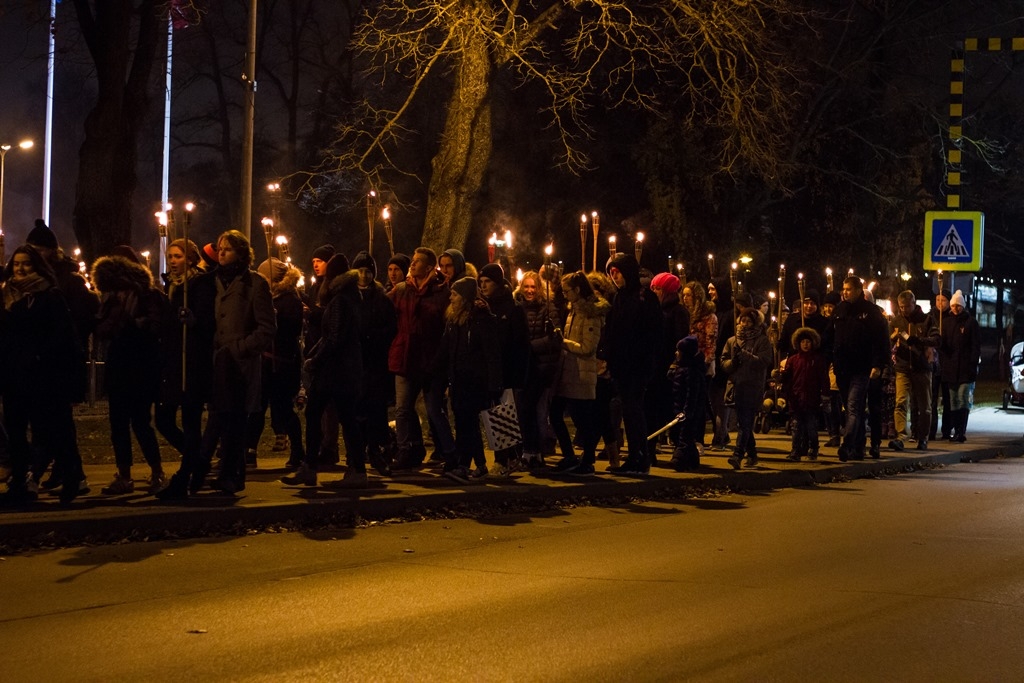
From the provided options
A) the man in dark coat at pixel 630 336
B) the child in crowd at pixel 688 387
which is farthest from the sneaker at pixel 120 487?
the child in crowd at pixel 688 387

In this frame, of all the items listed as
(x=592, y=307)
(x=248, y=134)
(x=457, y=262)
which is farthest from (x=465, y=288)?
(x=248, y=134)

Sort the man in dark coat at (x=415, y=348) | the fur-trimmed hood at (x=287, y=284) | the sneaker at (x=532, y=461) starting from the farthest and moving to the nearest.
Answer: the sneaker at (x=532, y=461), the man in dark coat at (x=415, y=348), the fur-trimmed hood at (x=287, y=284)

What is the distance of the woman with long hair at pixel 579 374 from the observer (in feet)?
45.1

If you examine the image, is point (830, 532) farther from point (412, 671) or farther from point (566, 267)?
point (566, 267)

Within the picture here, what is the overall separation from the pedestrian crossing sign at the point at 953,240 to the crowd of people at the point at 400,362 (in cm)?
208

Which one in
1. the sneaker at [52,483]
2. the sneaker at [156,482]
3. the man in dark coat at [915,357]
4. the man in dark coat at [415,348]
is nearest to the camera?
the sneaker at [52,483]

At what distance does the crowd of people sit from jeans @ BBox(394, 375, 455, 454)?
20 millimetres

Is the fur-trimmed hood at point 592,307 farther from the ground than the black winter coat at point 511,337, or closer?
farther from the ground

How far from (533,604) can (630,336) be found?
620cm

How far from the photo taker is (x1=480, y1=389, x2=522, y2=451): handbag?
12.8m

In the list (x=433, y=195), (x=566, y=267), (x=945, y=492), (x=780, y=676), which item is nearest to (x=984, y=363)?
(x=566, y=267)

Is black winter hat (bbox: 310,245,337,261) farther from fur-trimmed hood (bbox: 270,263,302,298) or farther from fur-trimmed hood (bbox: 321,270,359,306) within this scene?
fur-trimmed hood (bbox: 321,270,359,306)

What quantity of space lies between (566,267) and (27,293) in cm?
2840

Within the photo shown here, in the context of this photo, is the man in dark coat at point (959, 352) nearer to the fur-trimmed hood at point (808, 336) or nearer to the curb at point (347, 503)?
the fur-trimmed hood at point (808, 336)
